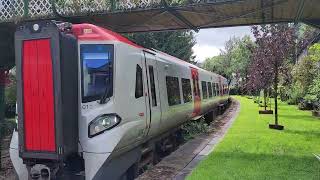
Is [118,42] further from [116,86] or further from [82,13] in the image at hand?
[82,13]

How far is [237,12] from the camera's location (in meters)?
13.0

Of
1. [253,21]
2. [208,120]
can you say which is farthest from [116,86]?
[208,120]

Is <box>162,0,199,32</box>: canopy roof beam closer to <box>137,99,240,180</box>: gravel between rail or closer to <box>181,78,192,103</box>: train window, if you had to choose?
<box>181,78,192,103</box>: train window

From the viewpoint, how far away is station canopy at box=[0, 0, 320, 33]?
1208 centimetres

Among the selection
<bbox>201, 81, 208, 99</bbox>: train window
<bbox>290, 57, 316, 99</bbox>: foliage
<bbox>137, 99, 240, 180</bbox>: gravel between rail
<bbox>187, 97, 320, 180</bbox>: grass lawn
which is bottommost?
<bbox>137, 99, 240, 180</bbox>: gravel between rail

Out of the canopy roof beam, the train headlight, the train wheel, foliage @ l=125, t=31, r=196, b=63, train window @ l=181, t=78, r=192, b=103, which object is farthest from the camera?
foliage @ l=125, t=31, r=196, b=63

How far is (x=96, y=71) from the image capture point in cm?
831

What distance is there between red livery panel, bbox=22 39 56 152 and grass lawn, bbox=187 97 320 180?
3.51 m

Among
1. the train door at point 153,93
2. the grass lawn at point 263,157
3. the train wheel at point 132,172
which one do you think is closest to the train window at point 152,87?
the train door at point 153,93

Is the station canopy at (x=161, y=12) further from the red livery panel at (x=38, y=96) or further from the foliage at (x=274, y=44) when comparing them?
the foliage at (x=274, y=44)

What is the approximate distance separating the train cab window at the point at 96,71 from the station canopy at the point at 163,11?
4.16 metres

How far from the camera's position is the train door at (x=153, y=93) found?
34.2ft

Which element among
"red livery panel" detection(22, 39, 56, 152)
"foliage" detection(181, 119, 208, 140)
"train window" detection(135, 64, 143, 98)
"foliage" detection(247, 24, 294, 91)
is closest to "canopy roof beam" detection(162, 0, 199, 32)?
"train window" detection(135, 64, 143, 98)

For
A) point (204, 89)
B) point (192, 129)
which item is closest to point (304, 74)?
point (204, 89)
